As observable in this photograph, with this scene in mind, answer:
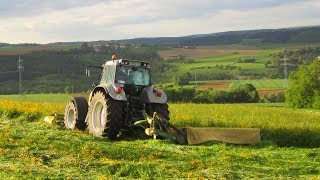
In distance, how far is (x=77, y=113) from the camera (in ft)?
48.4

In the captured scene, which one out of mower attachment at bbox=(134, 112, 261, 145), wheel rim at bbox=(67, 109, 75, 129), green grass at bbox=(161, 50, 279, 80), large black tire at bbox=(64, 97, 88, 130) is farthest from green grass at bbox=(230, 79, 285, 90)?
mower attachment at bbox=(134, 112, 261, 145)

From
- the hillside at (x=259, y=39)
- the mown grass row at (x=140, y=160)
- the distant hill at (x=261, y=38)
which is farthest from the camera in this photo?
the distant hill at (x=261, y=38)

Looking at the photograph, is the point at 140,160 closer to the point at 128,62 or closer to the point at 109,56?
the point at 128,62

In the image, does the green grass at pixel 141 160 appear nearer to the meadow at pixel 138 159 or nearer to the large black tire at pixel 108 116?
the meadow at pixel 138 159

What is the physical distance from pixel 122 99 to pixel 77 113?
264 cm

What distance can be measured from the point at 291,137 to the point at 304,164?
641cm

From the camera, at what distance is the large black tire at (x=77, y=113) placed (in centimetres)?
1483

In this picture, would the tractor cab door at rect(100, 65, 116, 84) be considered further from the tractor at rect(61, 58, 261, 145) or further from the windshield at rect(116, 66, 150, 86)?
the windshield at rect(116, 66, 150, 86)

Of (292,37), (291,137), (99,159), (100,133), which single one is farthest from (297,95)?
(292,37)

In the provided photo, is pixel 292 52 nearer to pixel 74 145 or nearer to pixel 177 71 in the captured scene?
pixel 177 71

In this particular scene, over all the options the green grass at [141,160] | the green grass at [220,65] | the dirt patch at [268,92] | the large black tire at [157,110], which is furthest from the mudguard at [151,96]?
the green grass at [220,65]

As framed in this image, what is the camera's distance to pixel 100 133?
12945mm

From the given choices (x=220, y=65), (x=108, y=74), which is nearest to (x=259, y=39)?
(x=220, y=65)

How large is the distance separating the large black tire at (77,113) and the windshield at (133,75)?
196cm
